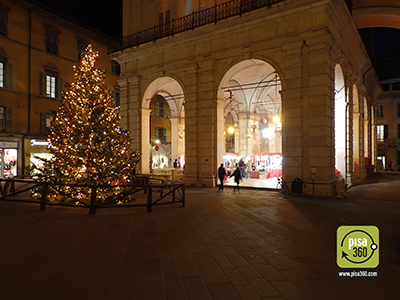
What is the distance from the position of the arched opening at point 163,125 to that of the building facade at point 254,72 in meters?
0.13

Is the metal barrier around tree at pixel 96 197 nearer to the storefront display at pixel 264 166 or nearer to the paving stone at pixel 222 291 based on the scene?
the paving stone at pixel 222 291

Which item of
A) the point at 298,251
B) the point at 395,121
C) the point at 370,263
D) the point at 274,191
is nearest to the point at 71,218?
the point at 298,251

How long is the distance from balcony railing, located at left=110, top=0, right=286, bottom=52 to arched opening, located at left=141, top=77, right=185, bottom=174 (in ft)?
9.38

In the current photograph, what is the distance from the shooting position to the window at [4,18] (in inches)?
776

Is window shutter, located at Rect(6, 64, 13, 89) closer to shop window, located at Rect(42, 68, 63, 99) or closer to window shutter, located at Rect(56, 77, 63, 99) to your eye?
shop window, located at Rect(42, 68, 63, 99)

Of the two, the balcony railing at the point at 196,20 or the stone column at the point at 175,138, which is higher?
the balcony railing at the point at 196,20

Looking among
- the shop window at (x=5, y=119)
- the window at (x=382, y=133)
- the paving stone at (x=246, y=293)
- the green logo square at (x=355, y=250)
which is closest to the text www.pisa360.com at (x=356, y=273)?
the green logo square at (x=355, y=250)

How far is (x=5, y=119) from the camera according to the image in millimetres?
19984

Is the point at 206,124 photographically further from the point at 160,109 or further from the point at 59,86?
the point at 160,109

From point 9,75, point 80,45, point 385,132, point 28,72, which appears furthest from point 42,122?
point 385,132

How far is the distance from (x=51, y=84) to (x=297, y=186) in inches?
845

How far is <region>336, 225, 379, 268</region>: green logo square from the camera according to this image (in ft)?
14.2

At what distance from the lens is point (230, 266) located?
14.6 ft

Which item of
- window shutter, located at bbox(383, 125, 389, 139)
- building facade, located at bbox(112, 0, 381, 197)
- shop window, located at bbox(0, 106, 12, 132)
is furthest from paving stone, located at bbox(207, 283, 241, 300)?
window shutter, located at bbox(383, 125, 389, 139)
